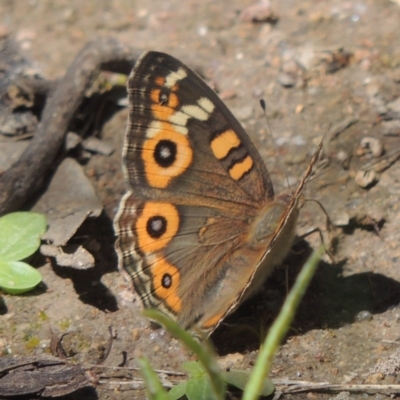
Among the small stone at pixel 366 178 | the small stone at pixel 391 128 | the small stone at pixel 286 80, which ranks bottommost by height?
the small stone at pixel 366 178

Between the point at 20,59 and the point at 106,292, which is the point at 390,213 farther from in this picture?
the point at 20,59

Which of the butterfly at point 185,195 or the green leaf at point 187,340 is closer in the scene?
the green leaf at point 187,340

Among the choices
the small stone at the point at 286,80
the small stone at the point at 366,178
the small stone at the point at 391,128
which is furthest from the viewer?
the small stone at the point at 286,80

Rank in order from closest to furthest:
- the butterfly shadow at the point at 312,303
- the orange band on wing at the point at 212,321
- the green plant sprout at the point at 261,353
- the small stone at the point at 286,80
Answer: the green plant sprout at the point at 261,353
the orange band on wing at the point at 212,321
the butterfly shadow at the point at 312,303
the small stone at the point at 286,80

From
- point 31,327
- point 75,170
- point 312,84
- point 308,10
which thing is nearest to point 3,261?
point 31,327

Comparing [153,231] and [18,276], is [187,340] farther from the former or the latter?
[18,276]

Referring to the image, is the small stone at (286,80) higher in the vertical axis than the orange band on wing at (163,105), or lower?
higher

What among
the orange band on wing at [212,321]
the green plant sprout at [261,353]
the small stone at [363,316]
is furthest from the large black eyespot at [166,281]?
the green plant sprout at [261,353]

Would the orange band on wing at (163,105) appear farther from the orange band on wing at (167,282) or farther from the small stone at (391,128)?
the small stone at (391,128)
